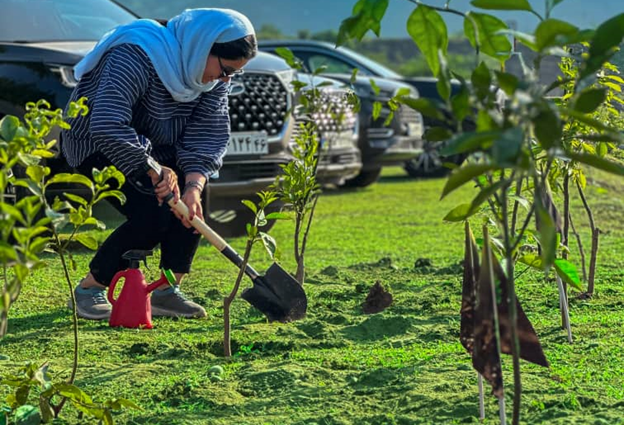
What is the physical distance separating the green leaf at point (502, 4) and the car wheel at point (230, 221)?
19.6 feet

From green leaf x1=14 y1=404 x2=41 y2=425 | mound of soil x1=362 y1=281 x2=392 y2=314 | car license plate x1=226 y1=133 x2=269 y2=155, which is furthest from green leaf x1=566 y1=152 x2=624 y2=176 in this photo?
car license plate x1=226 y1=133 x2=269 y2=155

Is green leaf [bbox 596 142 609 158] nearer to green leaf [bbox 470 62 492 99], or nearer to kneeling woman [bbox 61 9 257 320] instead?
kneeling woman [bbox 61 9 257 320]

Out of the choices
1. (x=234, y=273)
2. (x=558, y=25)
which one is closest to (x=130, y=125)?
(x=234, y=273)

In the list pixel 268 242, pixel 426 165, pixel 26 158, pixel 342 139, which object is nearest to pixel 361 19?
pixel 26 158

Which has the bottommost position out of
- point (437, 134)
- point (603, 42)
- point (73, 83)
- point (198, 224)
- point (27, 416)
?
point (27, 416)

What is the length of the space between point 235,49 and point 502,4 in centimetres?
275

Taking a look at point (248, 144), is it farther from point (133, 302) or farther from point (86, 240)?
point (86, 240)

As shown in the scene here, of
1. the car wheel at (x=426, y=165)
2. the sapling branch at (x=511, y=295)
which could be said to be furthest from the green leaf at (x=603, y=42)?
the car wheel at (x=426, y=165)

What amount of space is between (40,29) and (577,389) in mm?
5311

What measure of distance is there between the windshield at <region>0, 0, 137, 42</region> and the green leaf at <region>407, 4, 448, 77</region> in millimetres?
5556

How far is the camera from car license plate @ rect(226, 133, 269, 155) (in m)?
7.86

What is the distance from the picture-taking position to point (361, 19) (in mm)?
2459

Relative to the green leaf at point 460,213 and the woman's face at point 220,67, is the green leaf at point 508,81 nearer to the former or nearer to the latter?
the green leaf at point 460,213

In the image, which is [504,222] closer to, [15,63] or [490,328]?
[490,328]
